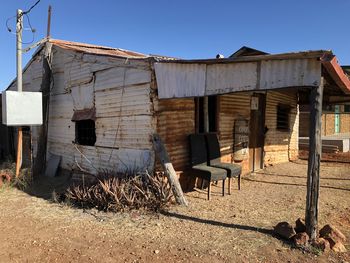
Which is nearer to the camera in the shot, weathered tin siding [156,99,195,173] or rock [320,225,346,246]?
rock [320,225,346,246]

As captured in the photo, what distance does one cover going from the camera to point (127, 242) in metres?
5.02

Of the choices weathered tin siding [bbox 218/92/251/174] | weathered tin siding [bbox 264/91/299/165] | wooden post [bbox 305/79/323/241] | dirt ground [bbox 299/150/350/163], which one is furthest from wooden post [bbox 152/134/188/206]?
dirt ground [bbox 299/150/350/163]

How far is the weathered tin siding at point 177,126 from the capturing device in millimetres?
7257

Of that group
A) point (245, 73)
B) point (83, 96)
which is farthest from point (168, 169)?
point (83, 96)

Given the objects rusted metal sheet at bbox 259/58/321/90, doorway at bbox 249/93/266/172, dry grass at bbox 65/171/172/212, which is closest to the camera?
rusted metal sheet at bbox 259/58/321/90

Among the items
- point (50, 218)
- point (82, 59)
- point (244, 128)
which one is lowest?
point (50, 218)

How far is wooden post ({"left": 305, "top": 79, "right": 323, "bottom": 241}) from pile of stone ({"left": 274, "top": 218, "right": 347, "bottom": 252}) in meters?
0.14

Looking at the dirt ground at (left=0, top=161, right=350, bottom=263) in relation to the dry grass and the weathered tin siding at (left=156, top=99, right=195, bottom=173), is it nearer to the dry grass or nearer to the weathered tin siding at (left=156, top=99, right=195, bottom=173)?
the dry grass

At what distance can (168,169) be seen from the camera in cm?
684

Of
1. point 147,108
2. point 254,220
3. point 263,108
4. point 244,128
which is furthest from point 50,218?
point 263,108

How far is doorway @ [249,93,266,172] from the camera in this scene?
1047 cm

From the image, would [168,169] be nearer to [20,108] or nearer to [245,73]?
[245,73]

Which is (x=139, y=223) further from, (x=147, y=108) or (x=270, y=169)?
(x=270, y=169)

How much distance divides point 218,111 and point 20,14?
6.06 meters
